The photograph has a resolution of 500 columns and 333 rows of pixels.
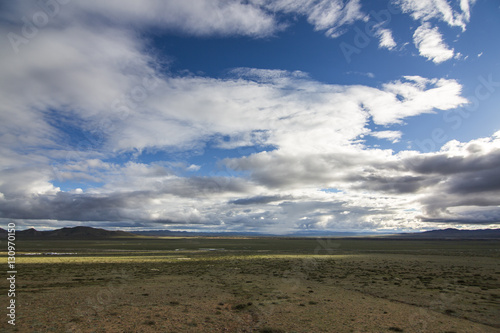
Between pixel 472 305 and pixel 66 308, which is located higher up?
pixel 66 308

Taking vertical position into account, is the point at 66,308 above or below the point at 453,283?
above

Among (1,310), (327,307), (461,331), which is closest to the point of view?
(461,331)

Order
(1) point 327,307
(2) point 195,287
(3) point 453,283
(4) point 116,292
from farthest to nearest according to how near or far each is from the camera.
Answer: (3) point 453,283
(2) point 195,287
(4) point 116,292
(1) point 327,307

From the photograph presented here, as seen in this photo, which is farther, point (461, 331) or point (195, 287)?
point (195, 287)

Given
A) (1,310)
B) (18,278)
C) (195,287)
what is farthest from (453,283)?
(18,278)

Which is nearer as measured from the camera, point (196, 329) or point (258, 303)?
point (196, 329)

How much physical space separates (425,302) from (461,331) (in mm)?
6052

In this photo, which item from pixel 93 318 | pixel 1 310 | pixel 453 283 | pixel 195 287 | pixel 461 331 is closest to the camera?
pixel 461 331

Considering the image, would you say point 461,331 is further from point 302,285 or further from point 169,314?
point 169,314

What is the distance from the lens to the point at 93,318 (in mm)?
14766

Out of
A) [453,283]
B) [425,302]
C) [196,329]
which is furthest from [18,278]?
[453,283]

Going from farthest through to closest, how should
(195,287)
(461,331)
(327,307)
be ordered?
(195,287), (327,307), (461,331)

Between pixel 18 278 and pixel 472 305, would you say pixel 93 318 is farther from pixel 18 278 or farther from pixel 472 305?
pixel 472 305

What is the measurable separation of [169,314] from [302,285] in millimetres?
13638
